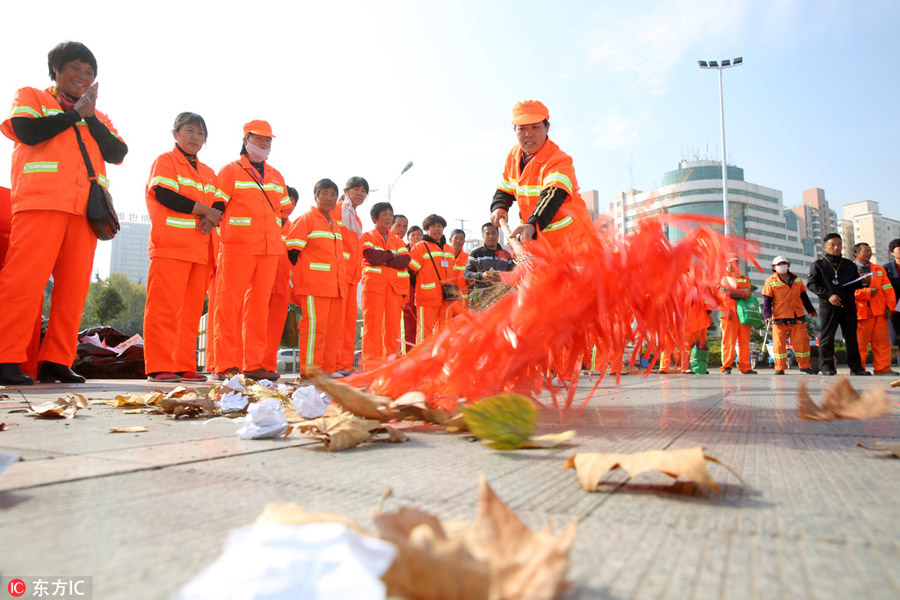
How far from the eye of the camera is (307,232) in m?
6.55

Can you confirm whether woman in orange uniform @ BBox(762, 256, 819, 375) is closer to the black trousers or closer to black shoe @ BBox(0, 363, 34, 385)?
the black trousers

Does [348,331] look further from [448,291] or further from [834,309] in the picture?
[834,309]

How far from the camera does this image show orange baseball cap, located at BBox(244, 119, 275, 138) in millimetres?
5984

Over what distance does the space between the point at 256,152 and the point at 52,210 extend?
2271 millimetres

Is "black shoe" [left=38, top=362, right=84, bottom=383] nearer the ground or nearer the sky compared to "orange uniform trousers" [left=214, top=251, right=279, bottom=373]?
nearer the ground

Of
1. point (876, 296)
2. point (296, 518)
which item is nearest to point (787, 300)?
point (876, 296)

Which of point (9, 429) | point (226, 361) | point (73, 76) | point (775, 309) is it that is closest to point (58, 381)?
point (226, 361)

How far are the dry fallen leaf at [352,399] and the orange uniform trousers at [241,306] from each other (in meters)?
3.71

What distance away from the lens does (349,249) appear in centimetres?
716

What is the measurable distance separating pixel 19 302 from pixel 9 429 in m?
2.43

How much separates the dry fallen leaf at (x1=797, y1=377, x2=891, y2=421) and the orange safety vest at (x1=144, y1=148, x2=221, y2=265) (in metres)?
4.84

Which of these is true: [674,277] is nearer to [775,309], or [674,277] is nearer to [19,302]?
[19,302]

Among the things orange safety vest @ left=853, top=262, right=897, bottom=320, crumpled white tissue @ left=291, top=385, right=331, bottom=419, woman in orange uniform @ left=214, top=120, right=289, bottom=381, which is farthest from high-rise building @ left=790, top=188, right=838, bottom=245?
crumpled white tissue @ left=291, top=385, right=331, bottom=419

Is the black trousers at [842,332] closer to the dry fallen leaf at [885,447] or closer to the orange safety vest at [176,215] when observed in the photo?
the dry fallen leaf at [885,447]
